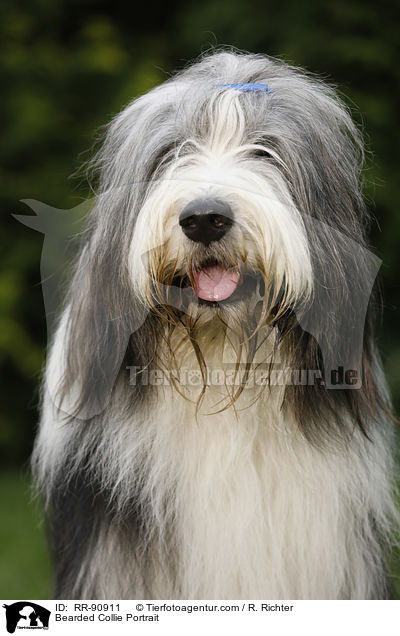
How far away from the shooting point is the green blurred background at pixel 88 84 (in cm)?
421

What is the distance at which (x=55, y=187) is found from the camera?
4.47 metres

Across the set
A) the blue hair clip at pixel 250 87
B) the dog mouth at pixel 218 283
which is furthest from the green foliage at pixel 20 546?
the blue hair clip at pixel 250 87

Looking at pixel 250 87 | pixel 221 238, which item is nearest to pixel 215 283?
pixel 221 238

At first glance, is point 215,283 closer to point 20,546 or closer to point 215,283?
point 215,283

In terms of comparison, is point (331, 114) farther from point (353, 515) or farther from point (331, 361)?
point (353, 515)

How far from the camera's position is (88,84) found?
4.53 meters

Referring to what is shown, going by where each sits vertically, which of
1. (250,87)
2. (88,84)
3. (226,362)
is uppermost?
(88,84)

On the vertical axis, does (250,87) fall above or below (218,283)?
above
